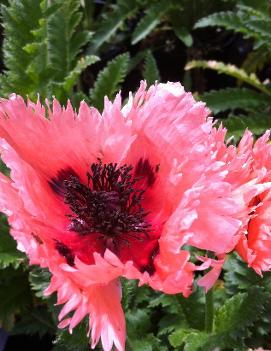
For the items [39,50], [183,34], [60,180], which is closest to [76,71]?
[39,50]

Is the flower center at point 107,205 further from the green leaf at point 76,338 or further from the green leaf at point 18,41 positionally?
the green leaf at point 18,41

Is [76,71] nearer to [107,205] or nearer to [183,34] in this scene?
[107,205]

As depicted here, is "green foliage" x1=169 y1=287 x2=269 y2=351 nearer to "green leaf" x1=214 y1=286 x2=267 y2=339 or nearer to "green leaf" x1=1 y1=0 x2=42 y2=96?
"green leaf" x1=214 y1=286 x2=267 y2=339

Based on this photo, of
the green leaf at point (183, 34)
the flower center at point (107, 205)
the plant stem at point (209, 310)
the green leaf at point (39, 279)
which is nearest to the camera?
the flower center at point (107, 205)

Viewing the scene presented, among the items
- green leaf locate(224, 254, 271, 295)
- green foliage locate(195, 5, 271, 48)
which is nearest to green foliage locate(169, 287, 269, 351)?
green leaf locate(224, 254, 271, 295)

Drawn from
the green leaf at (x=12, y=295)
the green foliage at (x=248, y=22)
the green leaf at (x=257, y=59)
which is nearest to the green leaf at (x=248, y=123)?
the green foliage at (x=248, y=22)
